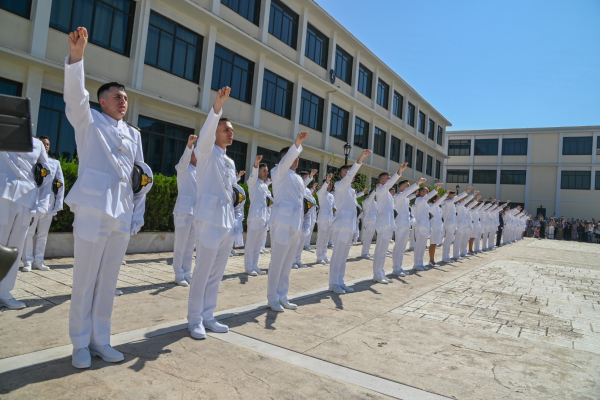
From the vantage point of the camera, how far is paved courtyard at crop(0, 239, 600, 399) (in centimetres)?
316

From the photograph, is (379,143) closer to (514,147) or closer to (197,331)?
(514,147)

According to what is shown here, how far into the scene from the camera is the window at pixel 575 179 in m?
44.7

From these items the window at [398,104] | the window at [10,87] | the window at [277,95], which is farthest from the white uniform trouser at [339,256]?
the window at [398,104]

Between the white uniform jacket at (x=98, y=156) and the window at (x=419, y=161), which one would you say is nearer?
the white uniform jacket at (x=98, y=156)

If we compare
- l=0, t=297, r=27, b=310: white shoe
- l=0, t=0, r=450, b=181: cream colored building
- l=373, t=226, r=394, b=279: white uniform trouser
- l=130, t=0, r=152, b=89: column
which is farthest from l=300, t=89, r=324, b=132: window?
l=0, t=297, r=27, b=310: white shoe

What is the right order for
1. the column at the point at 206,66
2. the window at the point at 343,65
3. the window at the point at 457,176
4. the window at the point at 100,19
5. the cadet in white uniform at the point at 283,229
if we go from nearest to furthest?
1. the cadet in white uniform at the point at 283,229
2. the window at the point at 100,19
3. the column at the point at 206,66
4. the window at the point at 343,65
5. the window at the point at 457,176

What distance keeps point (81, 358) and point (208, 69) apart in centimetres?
1476

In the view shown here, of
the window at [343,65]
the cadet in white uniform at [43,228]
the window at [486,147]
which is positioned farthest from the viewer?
the window at [486,147]

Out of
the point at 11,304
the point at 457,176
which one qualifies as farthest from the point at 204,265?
the point at 457,176

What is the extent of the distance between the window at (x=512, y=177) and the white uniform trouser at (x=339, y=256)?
157ft

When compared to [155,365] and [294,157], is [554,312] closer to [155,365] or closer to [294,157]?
[294,157]

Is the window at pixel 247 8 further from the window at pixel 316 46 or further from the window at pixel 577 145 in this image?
the window at pixel 577 145

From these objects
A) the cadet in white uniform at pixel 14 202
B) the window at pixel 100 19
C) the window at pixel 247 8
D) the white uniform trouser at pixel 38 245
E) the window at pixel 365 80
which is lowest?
the white uniform trouser at pixel 38 245

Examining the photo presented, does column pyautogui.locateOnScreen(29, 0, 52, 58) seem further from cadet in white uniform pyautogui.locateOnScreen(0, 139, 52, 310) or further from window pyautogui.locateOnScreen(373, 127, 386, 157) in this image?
window pyautogui.locateOnScreen(373, 127, 386, 157)
